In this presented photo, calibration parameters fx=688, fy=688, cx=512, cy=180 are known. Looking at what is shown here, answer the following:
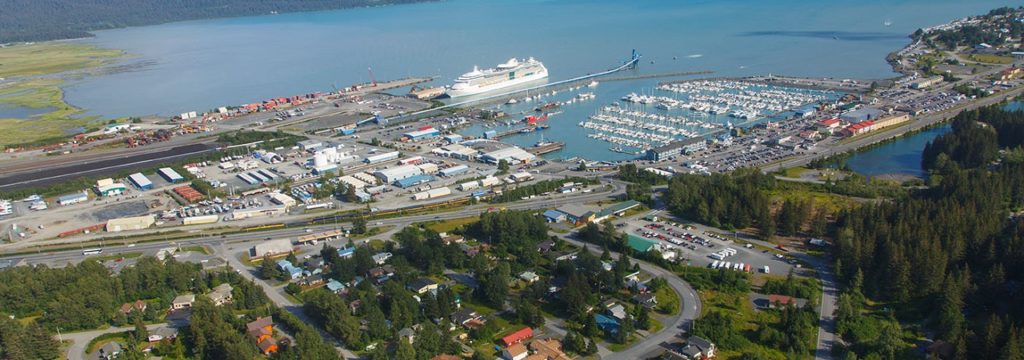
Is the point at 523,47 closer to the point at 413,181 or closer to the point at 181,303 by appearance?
the point at 413,181

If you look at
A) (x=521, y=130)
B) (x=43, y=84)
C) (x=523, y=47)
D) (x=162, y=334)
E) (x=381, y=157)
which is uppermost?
(x=523, y=47)

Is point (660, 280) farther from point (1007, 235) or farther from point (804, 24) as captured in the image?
point (804, 24)

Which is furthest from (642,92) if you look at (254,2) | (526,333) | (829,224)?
(254,2)

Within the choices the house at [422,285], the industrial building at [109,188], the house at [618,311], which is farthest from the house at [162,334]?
the industrial building at [109,188]

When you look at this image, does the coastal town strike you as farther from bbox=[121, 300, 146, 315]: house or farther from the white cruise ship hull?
the white cruise ship hull

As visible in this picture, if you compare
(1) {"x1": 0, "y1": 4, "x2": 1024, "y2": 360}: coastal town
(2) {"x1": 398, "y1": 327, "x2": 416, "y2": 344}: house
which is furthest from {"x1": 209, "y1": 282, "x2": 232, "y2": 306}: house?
(2) {"x1": 398, "y1": 327, "x2": 416, "y2": 344}: house

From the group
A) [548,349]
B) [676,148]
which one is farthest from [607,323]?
[676,148]

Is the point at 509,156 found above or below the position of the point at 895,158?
above
